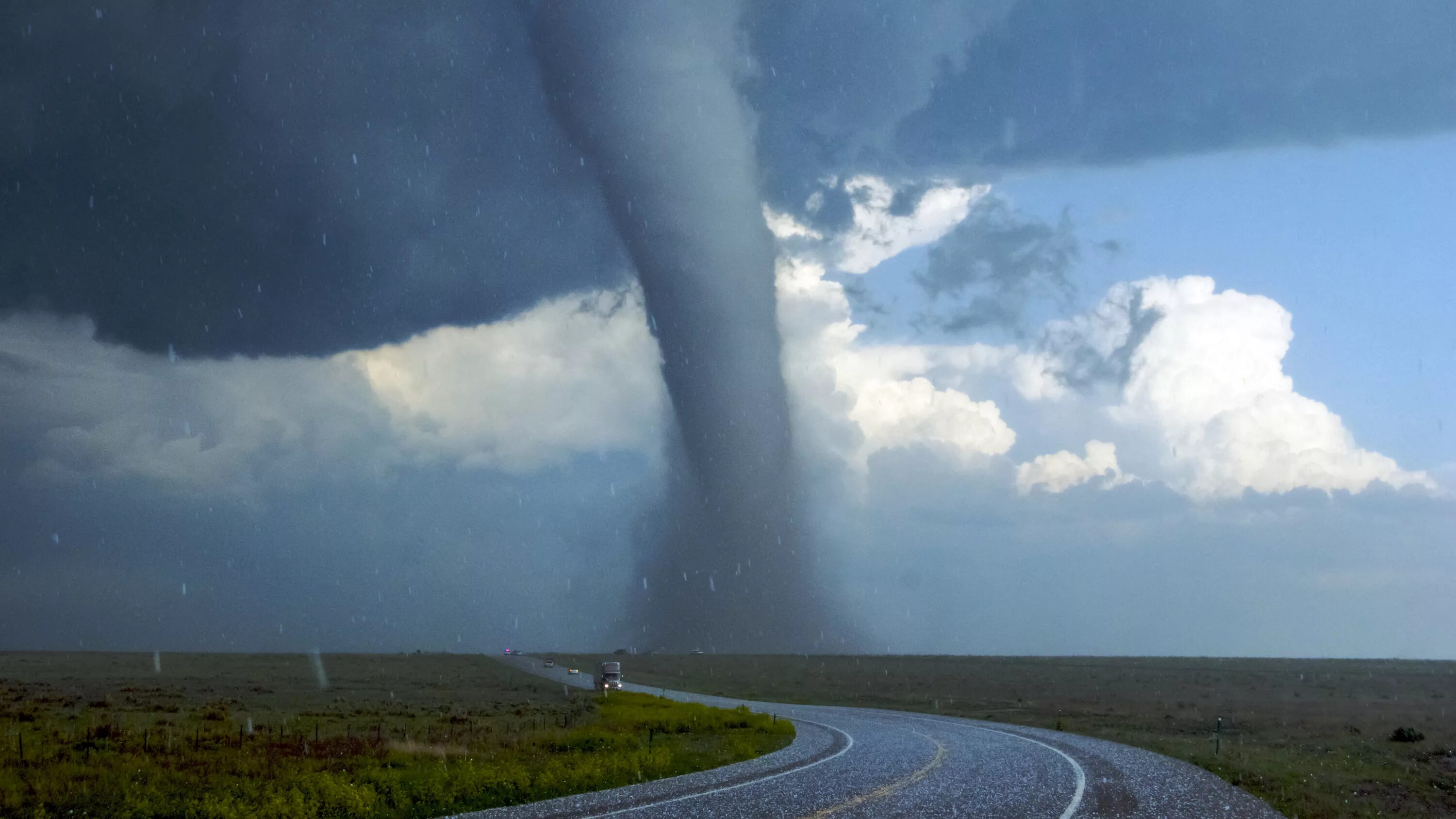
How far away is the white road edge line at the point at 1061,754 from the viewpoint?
18.1 metres

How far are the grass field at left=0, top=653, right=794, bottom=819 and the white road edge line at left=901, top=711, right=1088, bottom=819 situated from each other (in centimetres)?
764

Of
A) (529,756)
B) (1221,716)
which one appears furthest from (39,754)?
(1221,716)

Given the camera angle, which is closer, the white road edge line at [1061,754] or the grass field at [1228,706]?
the white road edge line at [1061,754]

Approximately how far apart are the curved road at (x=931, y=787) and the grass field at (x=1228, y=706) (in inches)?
69.6

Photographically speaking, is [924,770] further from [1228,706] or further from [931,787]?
[1228,706]

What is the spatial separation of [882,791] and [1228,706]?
48.8 metres

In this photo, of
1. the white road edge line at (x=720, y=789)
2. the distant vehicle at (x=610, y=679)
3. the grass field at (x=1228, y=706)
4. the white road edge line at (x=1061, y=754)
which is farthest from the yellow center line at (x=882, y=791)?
the distant vehicle at (x=610, y=679)

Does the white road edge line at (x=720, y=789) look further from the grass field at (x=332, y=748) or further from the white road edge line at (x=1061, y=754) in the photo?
the grass field at (x=332, y=748)

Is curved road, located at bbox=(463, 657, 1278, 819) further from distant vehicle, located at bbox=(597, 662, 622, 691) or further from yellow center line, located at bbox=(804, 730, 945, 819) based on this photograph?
distant vehicle, located at bbox=(597, 662, 622, 691)

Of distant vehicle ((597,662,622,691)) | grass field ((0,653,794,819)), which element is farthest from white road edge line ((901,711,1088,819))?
distant vehicle ((597,662,622,691))

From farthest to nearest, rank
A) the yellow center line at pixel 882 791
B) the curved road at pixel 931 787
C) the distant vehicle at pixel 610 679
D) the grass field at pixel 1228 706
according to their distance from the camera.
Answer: the distant vehicle at pixel 610 679, the grass field at pixel 1228 706, the curved road at pixel 931 787, the yellow center line at pixel 882 791

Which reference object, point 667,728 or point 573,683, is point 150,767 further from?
point 573,683

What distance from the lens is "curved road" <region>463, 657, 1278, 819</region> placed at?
17078 millimetres

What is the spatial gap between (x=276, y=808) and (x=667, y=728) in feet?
68.2
